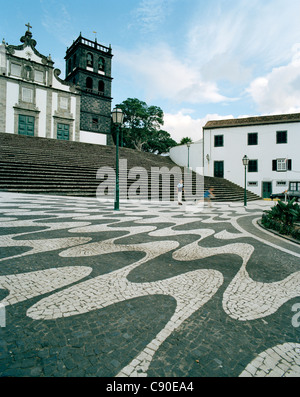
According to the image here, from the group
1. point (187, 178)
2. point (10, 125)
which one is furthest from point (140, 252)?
point (10, 125)

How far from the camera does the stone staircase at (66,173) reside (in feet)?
41.3

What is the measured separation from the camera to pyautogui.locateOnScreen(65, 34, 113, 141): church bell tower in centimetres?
3288

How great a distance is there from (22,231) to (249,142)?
28047mm

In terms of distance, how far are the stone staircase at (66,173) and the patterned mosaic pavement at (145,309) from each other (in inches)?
338

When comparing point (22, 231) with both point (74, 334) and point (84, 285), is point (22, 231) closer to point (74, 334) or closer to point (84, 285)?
point (84, 285)

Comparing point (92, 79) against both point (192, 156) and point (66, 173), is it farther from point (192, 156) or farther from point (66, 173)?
point (66, 173)

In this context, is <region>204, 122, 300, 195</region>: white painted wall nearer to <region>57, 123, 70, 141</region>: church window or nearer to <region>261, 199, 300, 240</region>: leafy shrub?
<region>57, 123, 70, 141</region>: church window

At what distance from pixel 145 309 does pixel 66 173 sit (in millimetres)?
13835

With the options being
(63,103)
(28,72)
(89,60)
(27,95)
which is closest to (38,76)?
(28,72)

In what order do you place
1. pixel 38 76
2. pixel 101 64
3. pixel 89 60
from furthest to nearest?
pixel 101 64, pixel 89 60, pixel 38 76

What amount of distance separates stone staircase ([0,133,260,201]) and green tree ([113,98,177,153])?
25.8 metres

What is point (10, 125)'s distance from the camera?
24.9 m

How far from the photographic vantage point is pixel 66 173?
581 inches
